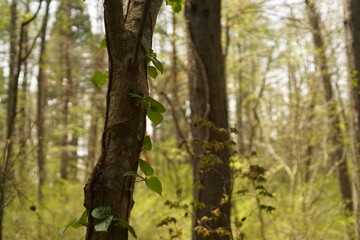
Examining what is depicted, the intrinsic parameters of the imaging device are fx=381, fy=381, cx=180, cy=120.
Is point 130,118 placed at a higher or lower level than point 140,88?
lower

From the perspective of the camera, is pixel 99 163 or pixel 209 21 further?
pixel 209 21

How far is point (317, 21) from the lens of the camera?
25.8 feet

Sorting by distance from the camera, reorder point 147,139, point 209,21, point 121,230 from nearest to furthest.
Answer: point 121,230
point 147,139
point 209,21

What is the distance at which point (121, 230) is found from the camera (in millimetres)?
1371

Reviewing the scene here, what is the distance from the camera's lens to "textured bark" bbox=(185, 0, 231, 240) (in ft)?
11.3

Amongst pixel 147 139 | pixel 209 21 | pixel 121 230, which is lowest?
pixel 121 230

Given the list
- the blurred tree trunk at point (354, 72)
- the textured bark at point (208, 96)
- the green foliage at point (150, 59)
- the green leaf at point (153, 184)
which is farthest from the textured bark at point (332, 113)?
the green leaf at point (153, 184)

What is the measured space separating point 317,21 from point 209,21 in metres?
4.94

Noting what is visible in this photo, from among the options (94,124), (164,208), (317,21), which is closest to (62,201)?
(164,208)

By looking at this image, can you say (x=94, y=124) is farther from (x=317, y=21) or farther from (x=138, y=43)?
(x=138, y=43)

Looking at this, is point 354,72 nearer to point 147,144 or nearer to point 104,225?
point 147,144

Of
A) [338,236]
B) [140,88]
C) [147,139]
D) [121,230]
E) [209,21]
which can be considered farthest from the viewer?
[338,236]

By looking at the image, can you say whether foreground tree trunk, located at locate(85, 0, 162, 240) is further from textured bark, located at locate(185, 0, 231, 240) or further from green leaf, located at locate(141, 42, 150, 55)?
textured bark, located at locate(185, 0, 231, 240)

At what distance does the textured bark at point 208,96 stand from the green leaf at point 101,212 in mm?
2075
